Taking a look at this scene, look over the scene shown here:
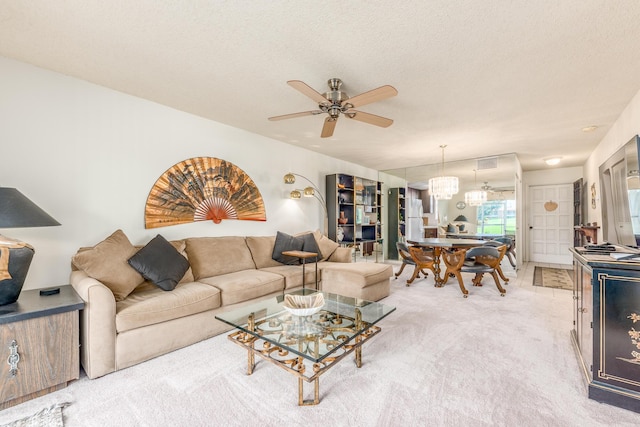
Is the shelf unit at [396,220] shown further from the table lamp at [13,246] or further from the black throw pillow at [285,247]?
the table lamp at [13,246]

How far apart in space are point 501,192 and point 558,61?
4.05m

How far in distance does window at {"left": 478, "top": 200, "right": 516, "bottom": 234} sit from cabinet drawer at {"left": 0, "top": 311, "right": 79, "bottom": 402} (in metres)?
6.83

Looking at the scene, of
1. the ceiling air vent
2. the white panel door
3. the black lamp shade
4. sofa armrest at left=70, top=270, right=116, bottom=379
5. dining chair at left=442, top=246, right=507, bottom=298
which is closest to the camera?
the black lamp shade

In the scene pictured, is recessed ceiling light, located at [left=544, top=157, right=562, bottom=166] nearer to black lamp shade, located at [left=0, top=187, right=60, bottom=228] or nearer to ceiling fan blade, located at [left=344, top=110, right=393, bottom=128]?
ceiling fan blade, located at [left=344, top=110, right=393, bottom=128]

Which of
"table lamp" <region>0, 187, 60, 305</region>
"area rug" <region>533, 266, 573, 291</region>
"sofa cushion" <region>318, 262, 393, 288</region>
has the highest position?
"table lamp" <region>0, 187, 60, 305</region>

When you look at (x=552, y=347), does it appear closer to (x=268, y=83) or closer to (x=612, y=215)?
(x=612, y=215)

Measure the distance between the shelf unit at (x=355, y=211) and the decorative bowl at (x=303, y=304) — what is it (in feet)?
9.93

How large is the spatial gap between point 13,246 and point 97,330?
760 millimetres

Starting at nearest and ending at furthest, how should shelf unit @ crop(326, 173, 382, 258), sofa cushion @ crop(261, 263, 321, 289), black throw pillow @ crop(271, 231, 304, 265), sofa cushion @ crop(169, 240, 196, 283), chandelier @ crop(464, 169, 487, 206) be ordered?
sofa cushion @ crop(169, 240, 196, 283), sofa cushion @ crop(261, 263, 321, 289), black throw pillow @ crop(271, 231, 304, 265), shelf unit @ crop(326, 173, 382, 258), chandelier @ crop(464, 169, 487, 206)

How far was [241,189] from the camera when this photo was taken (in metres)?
4.03

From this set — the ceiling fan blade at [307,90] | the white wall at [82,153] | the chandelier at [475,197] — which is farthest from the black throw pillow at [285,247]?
the chandelier at [475,197]

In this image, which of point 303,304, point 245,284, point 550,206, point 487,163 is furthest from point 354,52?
point 550,206

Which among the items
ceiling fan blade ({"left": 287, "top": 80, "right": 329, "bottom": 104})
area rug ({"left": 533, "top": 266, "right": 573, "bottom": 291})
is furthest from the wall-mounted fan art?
area rug ({"left": 533, "top": 266, "right": 573, "bottom": 291})

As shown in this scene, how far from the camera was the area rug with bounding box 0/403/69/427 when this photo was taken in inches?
59.7
